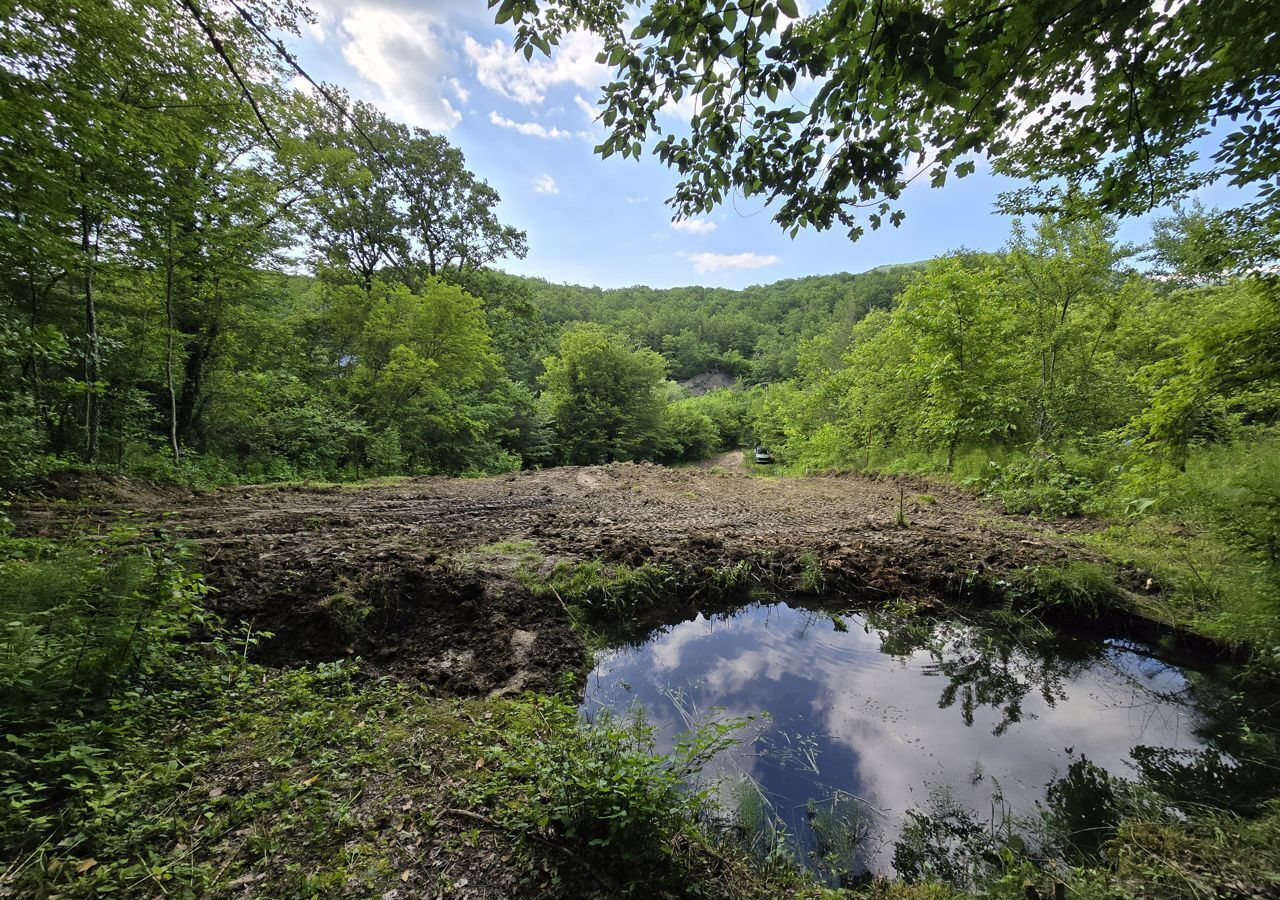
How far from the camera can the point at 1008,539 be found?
253 inches

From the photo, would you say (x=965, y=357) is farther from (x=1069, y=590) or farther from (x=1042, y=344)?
(x=1069, y=590)

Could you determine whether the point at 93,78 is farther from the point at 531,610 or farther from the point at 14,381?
the point at 531,610

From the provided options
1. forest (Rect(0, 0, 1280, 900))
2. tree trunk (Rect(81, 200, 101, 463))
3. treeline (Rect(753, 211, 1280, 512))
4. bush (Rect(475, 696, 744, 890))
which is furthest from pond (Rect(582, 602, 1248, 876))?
tree trunk (Rect(81, 200, 101, 463))

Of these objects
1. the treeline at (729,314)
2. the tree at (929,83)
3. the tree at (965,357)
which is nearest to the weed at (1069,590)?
the tree at (929,83)

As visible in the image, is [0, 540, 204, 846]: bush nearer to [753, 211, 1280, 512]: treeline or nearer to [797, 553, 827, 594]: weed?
[797, 553, 827, 594]: weed

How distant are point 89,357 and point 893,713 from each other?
41.2 feet

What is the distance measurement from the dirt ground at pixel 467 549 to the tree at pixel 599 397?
1546 cm

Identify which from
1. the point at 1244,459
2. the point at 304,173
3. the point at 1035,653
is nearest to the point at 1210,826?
the point at 1035,653

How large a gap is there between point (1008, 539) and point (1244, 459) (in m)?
2.56

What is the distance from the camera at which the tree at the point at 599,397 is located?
1019 inches

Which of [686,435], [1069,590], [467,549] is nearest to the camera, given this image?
[1069,590]

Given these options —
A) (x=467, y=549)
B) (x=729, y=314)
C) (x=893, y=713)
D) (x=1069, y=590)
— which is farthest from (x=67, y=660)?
(x=729, y=314)

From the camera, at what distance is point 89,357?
7.60m

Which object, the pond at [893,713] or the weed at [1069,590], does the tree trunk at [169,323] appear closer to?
the pond at [893,713]
